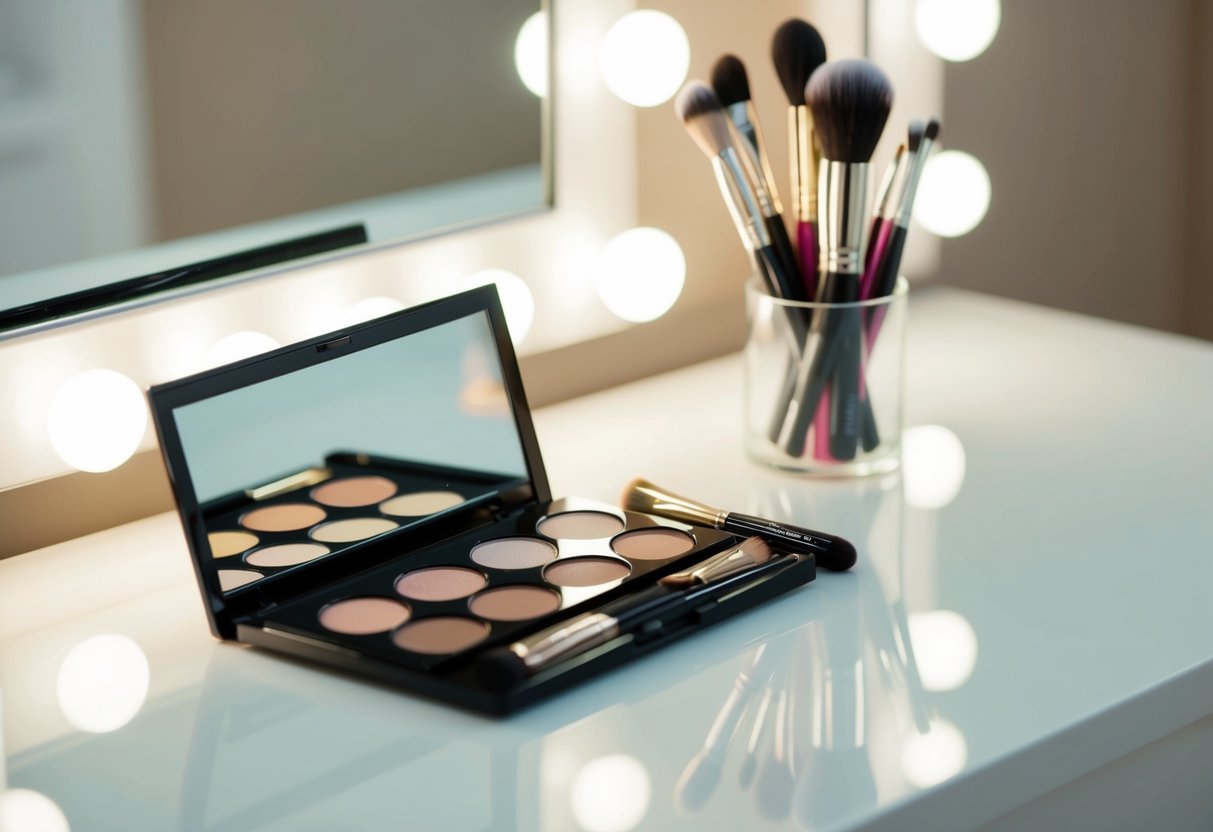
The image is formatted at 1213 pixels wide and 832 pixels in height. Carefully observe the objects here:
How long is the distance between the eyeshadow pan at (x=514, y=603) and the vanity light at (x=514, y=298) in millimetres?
287

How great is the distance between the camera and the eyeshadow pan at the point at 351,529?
27.5 inches

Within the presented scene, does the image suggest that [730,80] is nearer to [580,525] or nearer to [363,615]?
[580,525]

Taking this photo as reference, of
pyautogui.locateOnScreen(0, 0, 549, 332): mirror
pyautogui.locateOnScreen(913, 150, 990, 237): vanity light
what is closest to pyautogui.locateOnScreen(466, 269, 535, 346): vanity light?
pyautogui.locateOnScreen(0, 0, 549, 332): mirror

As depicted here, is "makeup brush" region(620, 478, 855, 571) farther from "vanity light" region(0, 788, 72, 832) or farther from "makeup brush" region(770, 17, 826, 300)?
"vanity light" region(0, 788, 72, 832)

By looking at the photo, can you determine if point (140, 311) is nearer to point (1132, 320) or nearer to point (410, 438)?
point (410, 438)

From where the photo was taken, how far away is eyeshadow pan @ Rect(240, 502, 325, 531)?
0.69 meters

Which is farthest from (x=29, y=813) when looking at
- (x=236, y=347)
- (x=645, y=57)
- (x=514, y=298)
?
(x=645, y=57)

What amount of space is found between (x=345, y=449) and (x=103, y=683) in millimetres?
169

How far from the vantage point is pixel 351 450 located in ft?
2.41

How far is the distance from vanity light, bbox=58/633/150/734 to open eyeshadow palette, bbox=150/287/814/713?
0.04m

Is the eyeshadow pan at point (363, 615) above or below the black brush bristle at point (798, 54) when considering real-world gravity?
below

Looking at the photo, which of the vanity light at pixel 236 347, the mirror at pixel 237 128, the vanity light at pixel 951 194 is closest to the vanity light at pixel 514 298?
the mirror at pixel 237 128

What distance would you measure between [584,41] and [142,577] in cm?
43

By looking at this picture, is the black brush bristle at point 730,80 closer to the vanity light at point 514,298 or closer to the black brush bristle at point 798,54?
the black brush bristle at point 798,54
